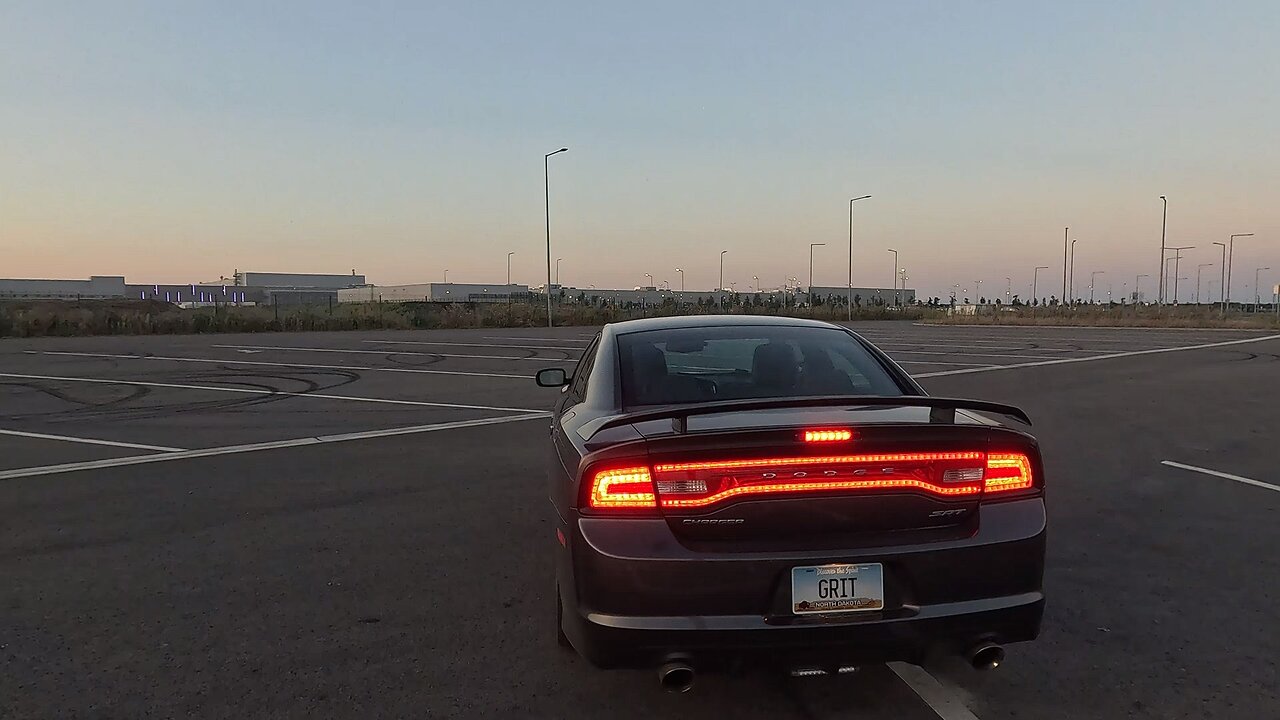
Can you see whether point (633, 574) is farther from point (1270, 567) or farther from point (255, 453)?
point (255, 453)

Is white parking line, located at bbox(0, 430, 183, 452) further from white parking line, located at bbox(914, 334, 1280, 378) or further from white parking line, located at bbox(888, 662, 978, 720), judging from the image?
white parking line, located at bbox(914, 334, 1280, 378)

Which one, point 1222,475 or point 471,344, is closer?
point 1222,475

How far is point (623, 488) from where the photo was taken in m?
2.89

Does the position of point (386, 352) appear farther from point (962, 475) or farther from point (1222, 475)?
point (962, 475)

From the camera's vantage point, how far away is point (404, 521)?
19.2ft

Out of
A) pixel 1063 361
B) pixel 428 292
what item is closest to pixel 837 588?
pixel 1063 361

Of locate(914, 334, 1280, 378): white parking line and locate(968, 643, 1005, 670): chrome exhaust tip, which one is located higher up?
locate(968, 643, 1005, 670): chrome exhaust tip

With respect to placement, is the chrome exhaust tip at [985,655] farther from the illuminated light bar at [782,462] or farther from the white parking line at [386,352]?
the white parking line at [386,352]

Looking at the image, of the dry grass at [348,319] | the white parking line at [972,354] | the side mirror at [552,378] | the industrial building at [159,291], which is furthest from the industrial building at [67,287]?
the side mirror at [552,378]

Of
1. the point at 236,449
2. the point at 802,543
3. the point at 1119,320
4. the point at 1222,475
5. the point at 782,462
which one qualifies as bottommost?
the point at 1119,320

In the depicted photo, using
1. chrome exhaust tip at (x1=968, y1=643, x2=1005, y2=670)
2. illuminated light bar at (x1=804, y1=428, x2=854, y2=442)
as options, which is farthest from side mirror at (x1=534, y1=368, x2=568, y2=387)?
chrome exhaust tip at (x1=968, y1=643, x2=1005, y2=670)

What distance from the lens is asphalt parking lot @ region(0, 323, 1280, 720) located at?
10.9 ft

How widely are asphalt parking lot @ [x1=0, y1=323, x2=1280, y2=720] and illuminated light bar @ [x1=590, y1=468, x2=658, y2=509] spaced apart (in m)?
0.87

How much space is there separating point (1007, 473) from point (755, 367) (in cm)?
157
